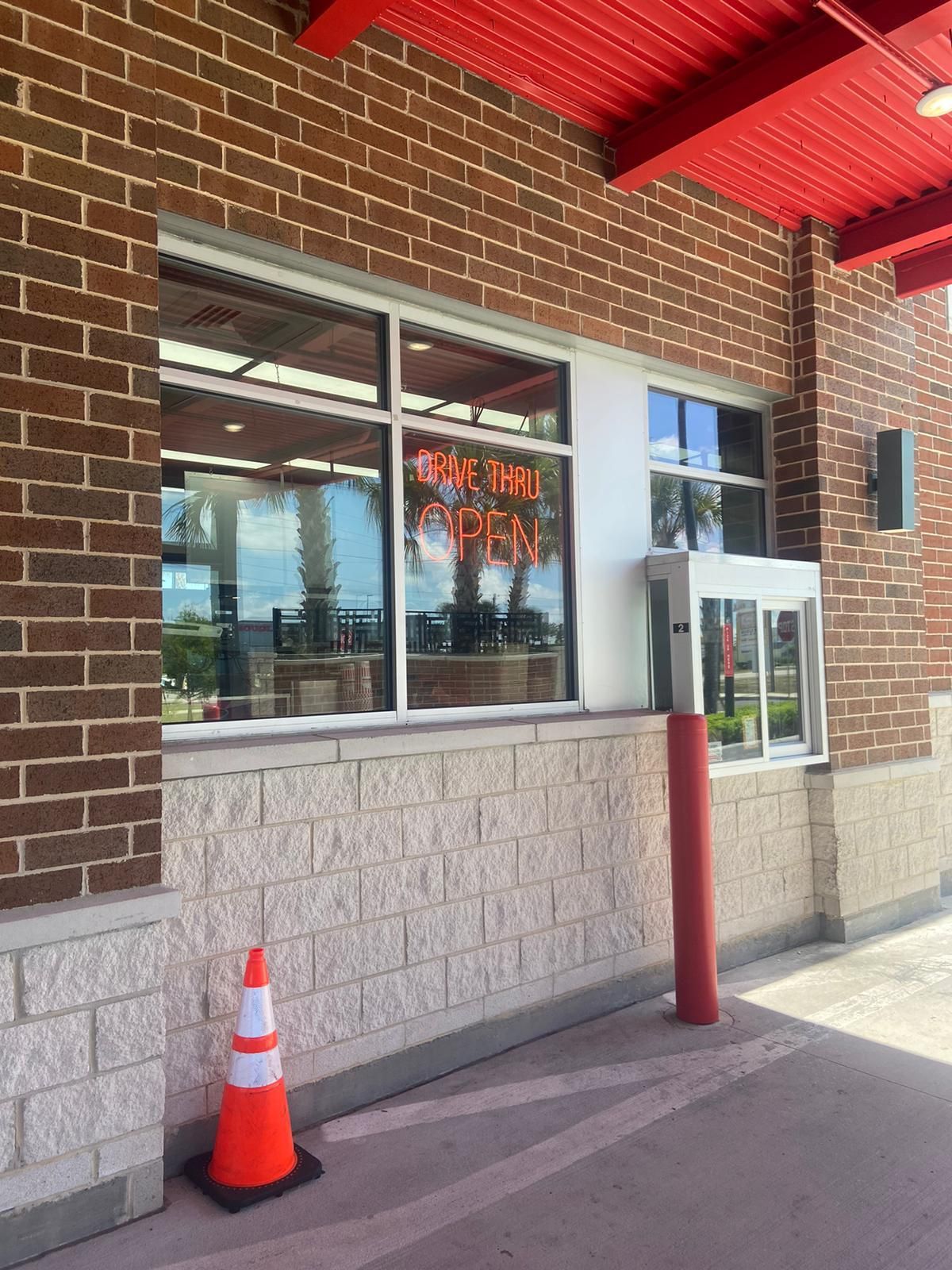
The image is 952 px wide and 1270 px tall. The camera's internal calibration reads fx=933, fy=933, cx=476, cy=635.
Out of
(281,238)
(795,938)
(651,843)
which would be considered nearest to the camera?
(281,238)

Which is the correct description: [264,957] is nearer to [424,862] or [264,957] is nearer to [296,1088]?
[296,1088]

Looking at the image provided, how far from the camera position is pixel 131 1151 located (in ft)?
10.3

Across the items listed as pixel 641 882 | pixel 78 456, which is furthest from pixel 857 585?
pixel 78 456

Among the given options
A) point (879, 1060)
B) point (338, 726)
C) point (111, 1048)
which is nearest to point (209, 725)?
point (338, 726)

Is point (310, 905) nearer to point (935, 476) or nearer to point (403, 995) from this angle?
point (403, 995)

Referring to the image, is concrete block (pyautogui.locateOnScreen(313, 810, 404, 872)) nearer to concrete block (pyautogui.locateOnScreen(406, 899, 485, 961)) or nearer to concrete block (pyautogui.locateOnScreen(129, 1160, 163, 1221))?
concrete block (pyautogui.locateOnScreen(406, 899, 485, 961))

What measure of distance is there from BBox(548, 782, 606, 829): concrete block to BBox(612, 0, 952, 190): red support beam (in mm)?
3450

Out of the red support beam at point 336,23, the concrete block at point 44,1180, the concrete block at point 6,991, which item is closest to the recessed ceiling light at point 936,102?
the red support beam at point 336,23

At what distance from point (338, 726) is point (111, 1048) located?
1.62 m

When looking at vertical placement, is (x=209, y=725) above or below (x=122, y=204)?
below

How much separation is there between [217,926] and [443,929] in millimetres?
1158

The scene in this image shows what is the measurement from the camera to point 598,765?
16.7 feet

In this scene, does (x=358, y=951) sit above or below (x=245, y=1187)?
above

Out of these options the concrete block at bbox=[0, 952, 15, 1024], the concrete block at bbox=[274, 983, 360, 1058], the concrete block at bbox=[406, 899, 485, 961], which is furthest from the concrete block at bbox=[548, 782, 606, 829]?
the concrete block at bbox=[0, 952, 15, 1024]
